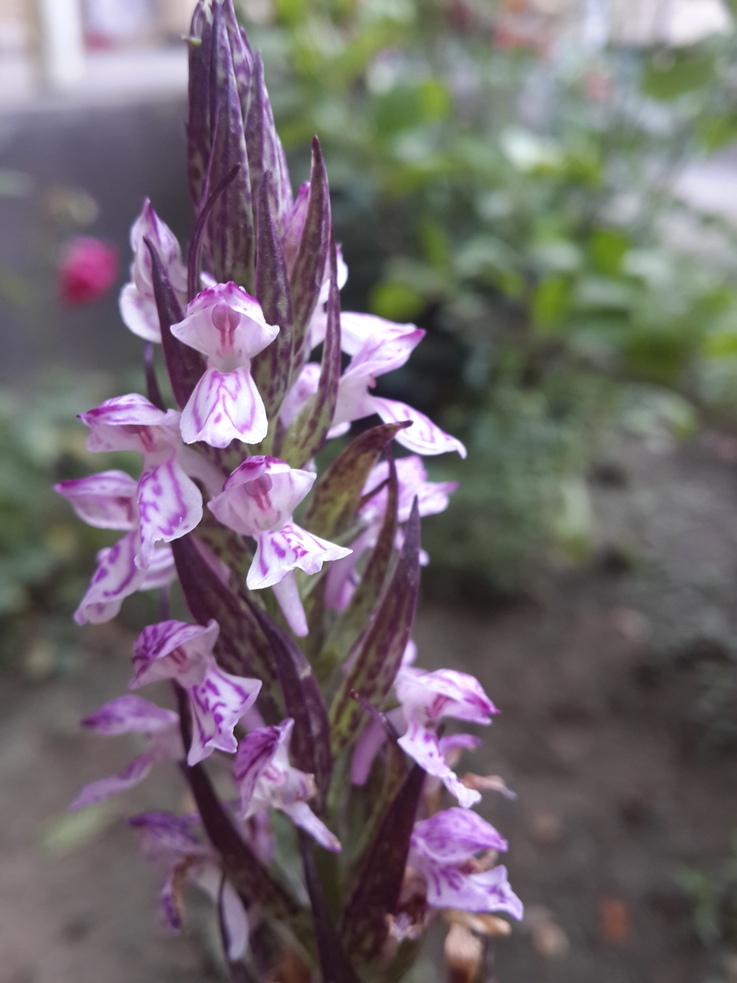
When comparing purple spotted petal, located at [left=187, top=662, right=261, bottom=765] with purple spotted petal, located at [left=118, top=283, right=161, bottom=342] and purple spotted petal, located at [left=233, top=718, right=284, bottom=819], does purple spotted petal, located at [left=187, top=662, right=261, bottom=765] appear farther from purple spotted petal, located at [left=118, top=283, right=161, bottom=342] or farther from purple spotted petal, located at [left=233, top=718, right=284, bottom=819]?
purple spotted petal, located at [left=118, top=283, right=161, bottom=342]

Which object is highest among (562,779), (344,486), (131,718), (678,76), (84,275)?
(678,76)

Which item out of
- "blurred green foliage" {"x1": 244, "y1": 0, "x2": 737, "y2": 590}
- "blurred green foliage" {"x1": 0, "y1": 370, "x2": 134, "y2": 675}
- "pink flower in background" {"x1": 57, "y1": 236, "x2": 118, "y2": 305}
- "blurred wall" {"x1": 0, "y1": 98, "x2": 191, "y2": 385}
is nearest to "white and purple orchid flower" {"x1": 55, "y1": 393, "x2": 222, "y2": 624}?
"blurred green foliage" {"x1": 244, "y1": 0, "x2": 737, "y2": 590}

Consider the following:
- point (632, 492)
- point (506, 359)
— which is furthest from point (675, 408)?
point (506, 359)

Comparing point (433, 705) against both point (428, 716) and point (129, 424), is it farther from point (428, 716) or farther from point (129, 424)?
point (129, 424)

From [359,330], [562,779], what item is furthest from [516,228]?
[359,330]

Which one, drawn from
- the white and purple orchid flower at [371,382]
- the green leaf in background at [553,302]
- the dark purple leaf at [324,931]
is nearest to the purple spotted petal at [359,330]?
the white and purple orchid flower at [371,382]
